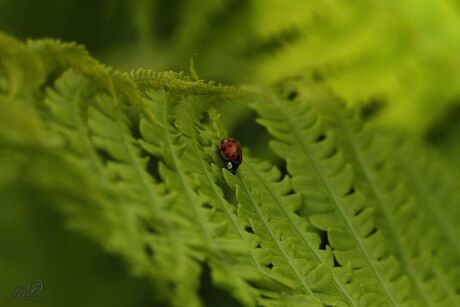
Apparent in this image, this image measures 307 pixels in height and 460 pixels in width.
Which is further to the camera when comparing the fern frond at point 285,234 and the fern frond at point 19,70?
the fern frond at point 285,234

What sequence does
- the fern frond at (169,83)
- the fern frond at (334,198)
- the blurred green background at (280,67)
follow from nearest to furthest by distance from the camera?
the fern frond at (169,83), the fern frond at (334,198), the blurred green background at (280,67)

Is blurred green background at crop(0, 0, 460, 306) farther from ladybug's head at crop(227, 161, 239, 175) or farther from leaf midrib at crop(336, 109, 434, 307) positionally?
ladybug's head at crop(227, 161, 239, 175)

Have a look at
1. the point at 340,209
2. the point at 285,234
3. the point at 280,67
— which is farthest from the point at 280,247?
the point at 280,67

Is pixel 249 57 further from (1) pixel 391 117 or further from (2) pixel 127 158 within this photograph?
(2) pixel 127 158

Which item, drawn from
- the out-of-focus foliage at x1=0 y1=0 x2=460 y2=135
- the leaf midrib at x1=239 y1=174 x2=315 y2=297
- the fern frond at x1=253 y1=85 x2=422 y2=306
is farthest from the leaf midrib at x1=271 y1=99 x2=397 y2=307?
the out-of-focus foliage at x1=0 y1=0 x2=460 y2=135

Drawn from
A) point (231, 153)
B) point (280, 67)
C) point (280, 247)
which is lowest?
point (280, 247)

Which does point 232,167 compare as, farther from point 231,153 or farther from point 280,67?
point 280,67

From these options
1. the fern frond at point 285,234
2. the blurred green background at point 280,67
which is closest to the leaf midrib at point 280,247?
the fern frond at point 285,234

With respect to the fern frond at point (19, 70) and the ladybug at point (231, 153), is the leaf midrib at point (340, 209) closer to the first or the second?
the ladybug at point (231, 153)

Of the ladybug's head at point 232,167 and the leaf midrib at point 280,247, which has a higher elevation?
the ladybug's head at point 232,167
